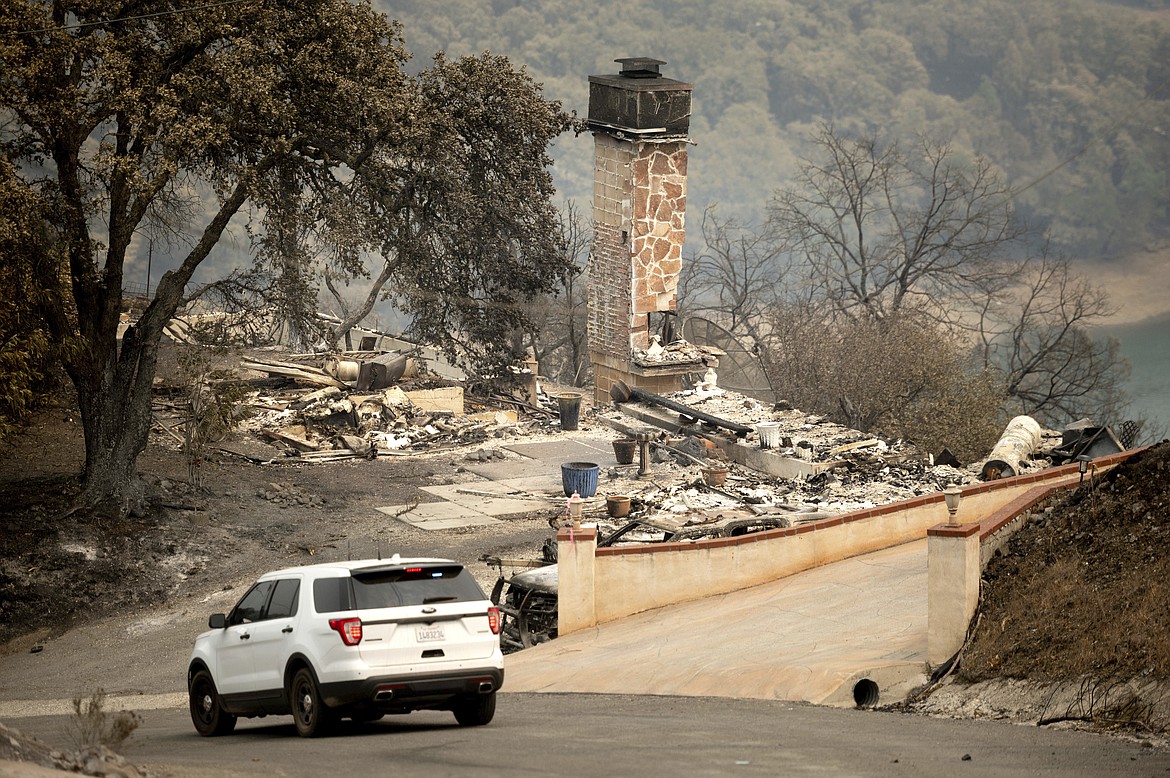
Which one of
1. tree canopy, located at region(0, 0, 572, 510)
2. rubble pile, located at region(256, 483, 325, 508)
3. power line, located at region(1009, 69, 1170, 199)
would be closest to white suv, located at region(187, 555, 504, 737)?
tree canopy, located at region(0, 0, 572, 510)

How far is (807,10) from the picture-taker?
11138 cm

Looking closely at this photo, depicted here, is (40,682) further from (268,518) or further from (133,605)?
(268,518)

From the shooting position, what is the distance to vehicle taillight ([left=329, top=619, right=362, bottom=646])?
10.9 meters

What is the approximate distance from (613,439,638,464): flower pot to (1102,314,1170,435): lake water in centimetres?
5134

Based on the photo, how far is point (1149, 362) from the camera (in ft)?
271

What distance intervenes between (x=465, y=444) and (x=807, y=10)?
89.3 metres

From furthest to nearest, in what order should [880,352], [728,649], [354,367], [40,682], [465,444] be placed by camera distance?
[880,352], [354,367], [465,444], [40,682], [728,649]

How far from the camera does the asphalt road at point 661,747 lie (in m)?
9.48

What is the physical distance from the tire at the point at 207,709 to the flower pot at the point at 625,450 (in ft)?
48.7

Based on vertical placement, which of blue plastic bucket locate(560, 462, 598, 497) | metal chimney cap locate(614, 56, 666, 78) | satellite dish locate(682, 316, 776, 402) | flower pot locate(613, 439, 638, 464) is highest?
metal chimney cap locate(614, 56, 666, 78)

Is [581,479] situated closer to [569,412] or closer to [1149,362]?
[569,412]

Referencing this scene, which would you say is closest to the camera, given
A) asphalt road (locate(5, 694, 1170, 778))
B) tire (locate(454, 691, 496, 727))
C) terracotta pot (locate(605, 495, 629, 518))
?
asphalt road (locate(5, 694, 1170, 778))

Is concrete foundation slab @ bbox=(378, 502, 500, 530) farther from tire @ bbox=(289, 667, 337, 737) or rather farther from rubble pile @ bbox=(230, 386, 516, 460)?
tire @ bbox=(289, 667, 337, 737)

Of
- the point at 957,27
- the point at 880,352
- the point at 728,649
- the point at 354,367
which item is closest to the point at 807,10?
the point at 957,27
